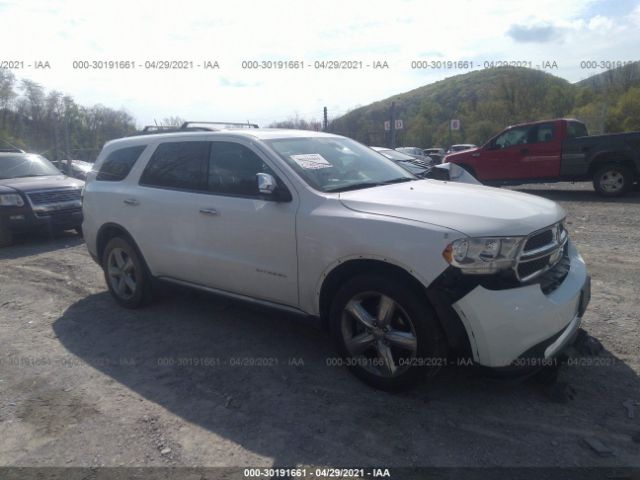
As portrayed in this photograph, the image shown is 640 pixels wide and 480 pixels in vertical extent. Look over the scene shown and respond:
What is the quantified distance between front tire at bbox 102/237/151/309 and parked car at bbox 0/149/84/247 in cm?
422

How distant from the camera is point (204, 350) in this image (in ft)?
13.4

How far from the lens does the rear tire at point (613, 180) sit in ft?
35.9

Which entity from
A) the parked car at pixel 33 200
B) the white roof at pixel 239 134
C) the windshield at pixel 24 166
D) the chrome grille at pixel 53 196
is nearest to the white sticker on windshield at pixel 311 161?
the white roof at pixel 239 134

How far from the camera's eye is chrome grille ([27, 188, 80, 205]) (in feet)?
28.1

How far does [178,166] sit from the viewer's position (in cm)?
448

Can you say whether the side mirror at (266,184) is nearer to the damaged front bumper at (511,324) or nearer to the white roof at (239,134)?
the white roof at (239,134)

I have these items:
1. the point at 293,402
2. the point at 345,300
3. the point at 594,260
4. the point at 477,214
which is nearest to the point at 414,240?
the point at 477,214

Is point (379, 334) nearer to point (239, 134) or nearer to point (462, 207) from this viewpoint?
point (462, 207)

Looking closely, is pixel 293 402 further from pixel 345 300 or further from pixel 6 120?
pixel 6 120

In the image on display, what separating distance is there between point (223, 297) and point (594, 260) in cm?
460

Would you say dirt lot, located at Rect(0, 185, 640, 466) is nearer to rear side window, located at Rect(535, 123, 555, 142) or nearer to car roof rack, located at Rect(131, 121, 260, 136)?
car roof rack, located at Rect(131, 121, 260, 136)

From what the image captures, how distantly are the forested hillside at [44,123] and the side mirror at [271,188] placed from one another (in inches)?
984

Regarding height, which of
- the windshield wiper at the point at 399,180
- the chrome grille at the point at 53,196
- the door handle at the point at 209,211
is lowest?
the chrome grille at the point at 53,196

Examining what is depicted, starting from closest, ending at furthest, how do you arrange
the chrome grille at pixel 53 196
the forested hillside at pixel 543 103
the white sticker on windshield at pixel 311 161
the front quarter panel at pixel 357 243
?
the front quarter panel at pixel 357 243 → the white sticker on windshield at pixel 311 161 → the chrome grille at pixel 53 196 → the forested hillside at pixel 543 103
